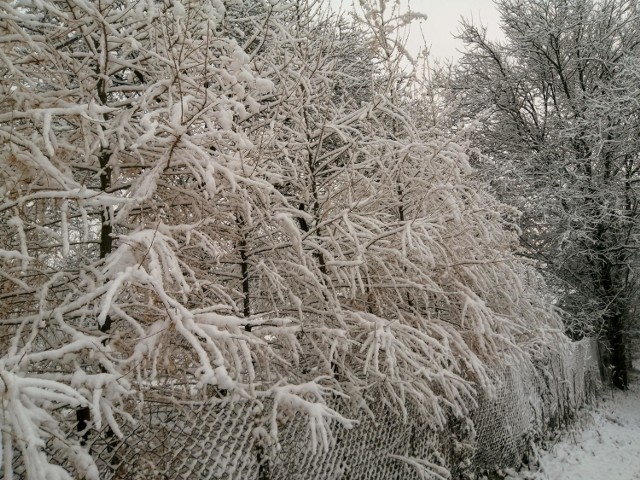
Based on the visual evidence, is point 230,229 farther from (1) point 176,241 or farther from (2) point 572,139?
(2) point 572,139

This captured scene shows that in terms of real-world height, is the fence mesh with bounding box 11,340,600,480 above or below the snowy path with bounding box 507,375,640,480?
above

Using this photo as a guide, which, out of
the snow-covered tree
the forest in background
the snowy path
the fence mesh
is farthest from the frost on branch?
the snow-covered tree

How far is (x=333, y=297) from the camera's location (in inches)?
168

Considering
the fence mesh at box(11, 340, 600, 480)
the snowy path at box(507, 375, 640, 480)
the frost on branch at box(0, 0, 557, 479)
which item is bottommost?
the snowy path at box(507, 375, 640, 480)

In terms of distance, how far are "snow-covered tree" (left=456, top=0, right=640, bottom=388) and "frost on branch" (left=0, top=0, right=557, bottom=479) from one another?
719cm

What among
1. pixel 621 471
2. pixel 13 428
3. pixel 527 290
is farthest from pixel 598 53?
pixel 13 428

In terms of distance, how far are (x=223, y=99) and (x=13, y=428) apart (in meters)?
2.23

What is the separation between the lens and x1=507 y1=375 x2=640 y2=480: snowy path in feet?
21.3

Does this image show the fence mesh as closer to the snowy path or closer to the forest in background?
the forest in background

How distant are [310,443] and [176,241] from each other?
174cm

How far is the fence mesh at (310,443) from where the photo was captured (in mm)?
2654

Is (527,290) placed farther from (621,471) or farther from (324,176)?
(324,176)

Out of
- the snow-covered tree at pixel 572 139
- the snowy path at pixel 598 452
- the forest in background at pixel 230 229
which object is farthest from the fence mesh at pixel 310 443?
the snow-covered tree at pixel 572 139

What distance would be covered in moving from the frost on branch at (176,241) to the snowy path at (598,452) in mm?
2295
